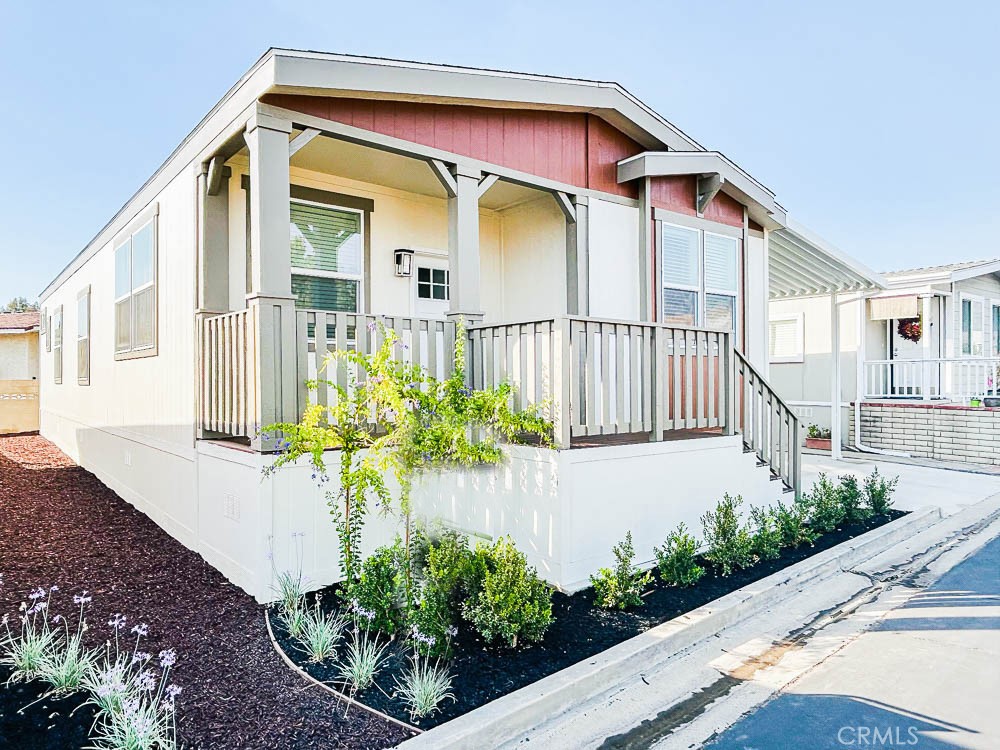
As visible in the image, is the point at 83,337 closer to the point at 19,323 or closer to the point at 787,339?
the point at 19,323

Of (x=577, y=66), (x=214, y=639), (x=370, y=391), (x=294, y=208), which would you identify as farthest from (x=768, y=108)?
(x=214, y=639)

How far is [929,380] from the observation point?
1262 centimetres

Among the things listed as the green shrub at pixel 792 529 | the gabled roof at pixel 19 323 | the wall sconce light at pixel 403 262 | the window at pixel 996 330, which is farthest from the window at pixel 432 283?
the gabled roof at pixel 19 323

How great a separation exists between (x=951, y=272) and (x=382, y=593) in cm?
1334

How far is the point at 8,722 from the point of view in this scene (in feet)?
9.29

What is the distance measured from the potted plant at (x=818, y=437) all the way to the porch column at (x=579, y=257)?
870 centimetres

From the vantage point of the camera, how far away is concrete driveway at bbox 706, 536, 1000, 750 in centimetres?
287

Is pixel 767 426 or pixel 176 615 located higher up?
pixel 767 426

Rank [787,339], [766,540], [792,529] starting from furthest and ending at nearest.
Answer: [787,339], [792,529], [766,540]

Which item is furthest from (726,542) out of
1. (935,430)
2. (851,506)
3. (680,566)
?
(935,430)

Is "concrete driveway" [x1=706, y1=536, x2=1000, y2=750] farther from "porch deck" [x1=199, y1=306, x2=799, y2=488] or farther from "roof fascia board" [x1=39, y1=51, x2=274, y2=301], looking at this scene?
"roof fascia board" [x1=39, y1=51, x2=274, y2=301]

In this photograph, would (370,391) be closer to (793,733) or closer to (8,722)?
(8,722)

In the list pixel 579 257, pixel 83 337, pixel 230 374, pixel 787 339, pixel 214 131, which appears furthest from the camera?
pixel 787 339

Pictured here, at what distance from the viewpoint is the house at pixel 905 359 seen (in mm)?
11562
